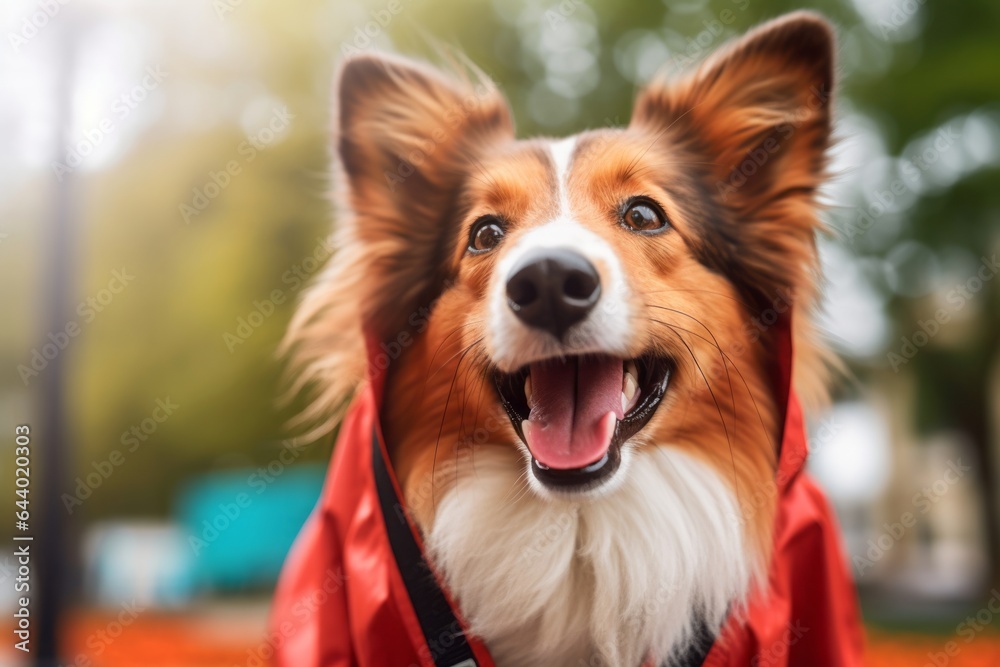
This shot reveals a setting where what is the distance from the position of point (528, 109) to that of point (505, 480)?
18.7 ft

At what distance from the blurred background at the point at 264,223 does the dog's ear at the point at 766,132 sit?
1.66 m

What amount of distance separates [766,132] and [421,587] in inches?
75.6

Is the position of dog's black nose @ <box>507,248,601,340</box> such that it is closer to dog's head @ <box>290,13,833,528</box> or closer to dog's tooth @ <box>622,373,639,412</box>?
dog's head @ <box>290,13,833,528</box>

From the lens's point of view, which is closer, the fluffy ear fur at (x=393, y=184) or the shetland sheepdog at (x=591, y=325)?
the shetland sheepdog at (x=591, y=325)

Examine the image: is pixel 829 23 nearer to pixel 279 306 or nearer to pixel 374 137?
pixel 374 137

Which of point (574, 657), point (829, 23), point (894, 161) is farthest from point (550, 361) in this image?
point (894, 161)

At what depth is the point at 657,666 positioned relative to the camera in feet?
8.91

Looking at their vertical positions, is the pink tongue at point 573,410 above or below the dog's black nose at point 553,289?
below

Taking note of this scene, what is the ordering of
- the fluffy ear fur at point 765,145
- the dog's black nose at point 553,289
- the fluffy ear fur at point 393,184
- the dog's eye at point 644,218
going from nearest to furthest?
the dog's black nose at point 553,289, the dog's eye at point 644,218, the fluffy ear fur at point 765,145, the fluffy ear fur at point 393,184

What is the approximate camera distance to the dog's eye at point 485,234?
116 inches

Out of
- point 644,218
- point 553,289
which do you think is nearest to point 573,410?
point 553,289

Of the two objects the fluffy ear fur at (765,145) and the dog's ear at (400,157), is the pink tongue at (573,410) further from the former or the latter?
the dog's ear at (400,157)

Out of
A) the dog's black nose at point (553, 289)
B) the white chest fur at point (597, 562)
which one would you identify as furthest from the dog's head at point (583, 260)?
the white chest fur at point (597, 562)

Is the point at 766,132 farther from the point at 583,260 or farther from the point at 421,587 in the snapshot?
the point at 421,587
